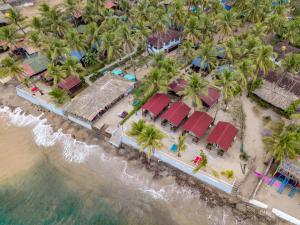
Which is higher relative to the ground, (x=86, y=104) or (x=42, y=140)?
(x=86, y=104)

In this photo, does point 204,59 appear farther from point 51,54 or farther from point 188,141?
point 51,54

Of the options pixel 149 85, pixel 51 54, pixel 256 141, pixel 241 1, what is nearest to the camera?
pixel 256 141

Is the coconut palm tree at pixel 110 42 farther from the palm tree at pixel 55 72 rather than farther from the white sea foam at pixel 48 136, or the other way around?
the white sea foam at pixel 48 136

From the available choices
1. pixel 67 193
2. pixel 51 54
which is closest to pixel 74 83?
pixel 51 54

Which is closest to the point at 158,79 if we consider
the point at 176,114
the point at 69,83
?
the point at 176,114

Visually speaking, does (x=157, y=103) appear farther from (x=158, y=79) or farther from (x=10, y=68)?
(x=10, y=68)

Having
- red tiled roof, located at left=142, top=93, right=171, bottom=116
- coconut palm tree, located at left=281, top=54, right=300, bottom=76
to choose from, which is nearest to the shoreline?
red tiled roof, located at left=142, top=93, right=171, bottom=116
